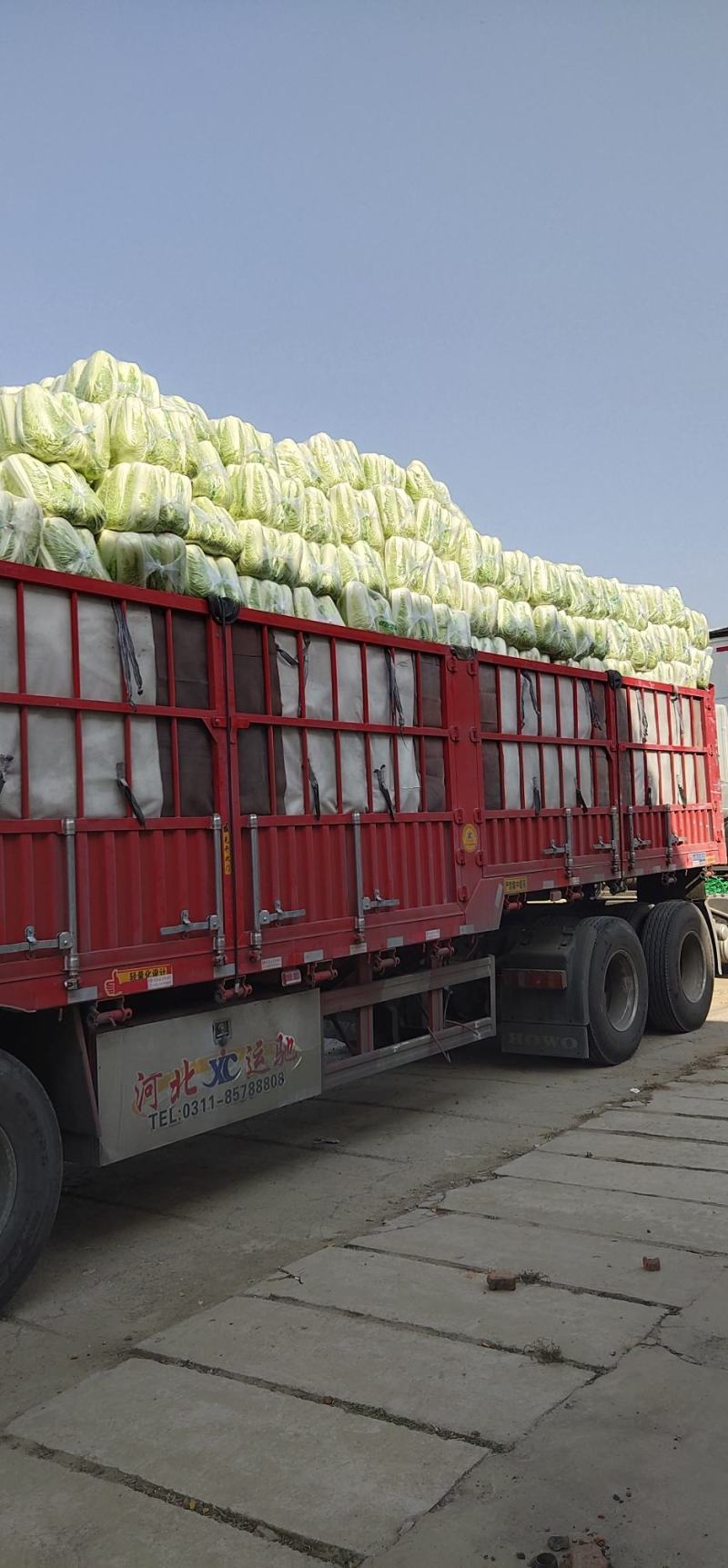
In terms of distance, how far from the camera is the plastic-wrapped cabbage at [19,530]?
16.7 ft

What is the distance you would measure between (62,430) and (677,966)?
7421 millimetres

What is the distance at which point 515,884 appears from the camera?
8.63 m

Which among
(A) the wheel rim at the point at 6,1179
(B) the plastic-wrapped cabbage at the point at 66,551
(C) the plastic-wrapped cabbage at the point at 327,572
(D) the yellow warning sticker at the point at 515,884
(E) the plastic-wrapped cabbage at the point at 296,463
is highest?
(E) the plastic-wrapped cabbage at the point at 296,463

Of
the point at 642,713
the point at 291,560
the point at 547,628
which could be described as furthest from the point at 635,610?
the point at 291,560

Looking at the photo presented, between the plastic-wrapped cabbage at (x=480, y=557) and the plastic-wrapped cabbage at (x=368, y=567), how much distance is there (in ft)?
4.03

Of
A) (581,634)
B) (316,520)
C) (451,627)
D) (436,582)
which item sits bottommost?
(451,627)

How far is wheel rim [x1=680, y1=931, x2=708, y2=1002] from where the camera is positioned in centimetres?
1129

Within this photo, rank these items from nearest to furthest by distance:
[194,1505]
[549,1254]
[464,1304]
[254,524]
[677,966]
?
[194,1505]
[464,1304]
[549,1254]
[254,524]
[677,966]

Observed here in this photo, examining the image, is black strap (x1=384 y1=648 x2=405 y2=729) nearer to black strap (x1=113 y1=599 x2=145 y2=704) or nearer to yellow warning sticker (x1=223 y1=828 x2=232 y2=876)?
yellow warning sticker (x1=223 y1=828 x2=232 y2=876)

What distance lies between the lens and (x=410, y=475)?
879 centimetres

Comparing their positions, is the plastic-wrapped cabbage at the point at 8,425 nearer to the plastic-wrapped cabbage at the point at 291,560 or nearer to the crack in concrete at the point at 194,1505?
the plastic-wrapped cabbage at the point at 291,560

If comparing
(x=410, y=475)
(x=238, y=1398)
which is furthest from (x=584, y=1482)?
(x=410, y=475)

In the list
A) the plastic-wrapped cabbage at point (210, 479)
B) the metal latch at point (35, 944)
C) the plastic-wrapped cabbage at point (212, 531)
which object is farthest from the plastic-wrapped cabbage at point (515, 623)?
the metal latch at point (35, 944)

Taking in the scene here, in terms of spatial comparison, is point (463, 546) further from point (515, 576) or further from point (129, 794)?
point (129, 794)
